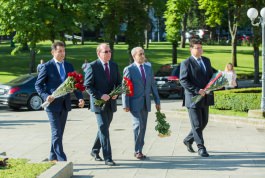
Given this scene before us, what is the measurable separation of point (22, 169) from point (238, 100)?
35.8 feet

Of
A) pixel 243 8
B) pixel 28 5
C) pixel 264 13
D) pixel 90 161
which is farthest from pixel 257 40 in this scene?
pixel 90 161

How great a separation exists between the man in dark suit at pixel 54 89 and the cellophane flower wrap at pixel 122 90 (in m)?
0.50

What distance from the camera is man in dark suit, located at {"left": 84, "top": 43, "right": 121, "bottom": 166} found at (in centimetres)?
983

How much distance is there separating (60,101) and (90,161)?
4.31 feet

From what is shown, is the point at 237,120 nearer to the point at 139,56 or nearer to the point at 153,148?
the point at 153,148

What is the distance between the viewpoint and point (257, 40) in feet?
116

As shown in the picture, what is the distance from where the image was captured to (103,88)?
996 cm

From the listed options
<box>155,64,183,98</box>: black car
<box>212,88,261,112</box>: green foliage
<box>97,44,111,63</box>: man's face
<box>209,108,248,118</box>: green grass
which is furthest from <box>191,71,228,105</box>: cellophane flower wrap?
<box>155,64,183,98</box>: black car

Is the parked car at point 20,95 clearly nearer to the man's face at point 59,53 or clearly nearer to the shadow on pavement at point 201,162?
the shadow on pavement at point 201,162

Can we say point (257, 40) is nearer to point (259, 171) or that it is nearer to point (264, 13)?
point (264, 13)

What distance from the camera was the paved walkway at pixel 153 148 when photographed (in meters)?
9.39

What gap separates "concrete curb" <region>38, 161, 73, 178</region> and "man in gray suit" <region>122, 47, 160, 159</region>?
69.6 inches

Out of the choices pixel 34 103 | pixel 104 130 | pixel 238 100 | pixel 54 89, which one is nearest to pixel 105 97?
pixel 104 130

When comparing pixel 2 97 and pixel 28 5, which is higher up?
pixel 28 5
